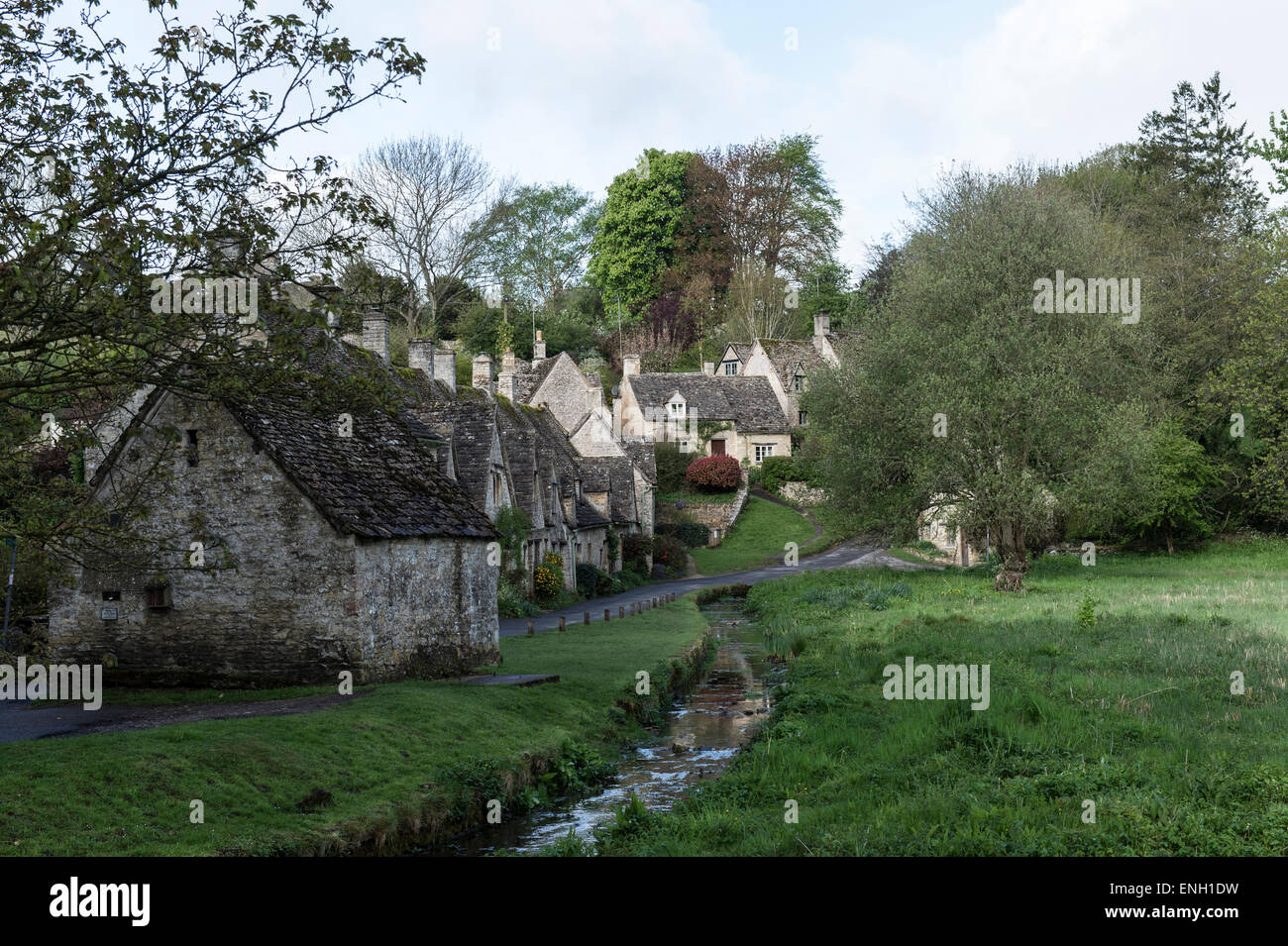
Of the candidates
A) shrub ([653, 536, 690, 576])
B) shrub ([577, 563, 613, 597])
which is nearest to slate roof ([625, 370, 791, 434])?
shrub ([653, 536, 690, 576])

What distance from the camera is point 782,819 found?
41.6 feet

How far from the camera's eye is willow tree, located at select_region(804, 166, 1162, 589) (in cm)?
3638

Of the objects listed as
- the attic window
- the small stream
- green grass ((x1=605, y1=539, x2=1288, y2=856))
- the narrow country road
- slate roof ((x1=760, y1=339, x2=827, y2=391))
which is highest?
slate roof ((x1=760, y1=339, x2=827, y2=391))

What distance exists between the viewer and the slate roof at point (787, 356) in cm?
8550

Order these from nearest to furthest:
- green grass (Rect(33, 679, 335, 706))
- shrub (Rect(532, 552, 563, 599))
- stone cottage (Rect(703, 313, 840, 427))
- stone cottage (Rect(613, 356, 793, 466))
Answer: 1. green grass (Rect(33, 679, 335, 706))
2. shrub (Rect(532, 552, 563, 599))
3. stone cottage (Rect(613, 356, 793, 466))
4. stone cottage (Rect(703, 313, 840, 427))

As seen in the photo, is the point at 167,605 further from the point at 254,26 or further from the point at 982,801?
the point at 982,801

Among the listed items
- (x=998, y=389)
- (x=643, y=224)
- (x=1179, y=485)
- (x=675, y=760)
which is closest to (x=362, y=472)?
(x=675, y=760)

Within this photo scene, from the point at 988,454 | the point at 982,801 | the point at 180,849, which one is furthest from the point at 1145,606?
the point at 180,849

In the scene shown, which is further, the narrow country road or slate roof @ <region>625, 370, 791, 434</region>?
slate roof @ <region>625, 370, 791, 434</region>

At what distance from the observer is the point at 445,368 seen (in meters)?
47.3

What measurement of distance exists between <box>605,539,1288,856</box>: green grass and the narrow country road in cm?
1937

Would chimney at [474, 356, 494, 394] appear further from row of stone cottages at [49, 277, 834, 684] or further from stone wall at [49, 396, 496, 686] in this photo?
stone wall at [49, 396, 496, 686]

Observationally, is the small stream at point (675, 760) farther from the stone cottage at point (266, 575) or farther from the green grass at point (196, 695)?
the green grass at point (196, 695)
